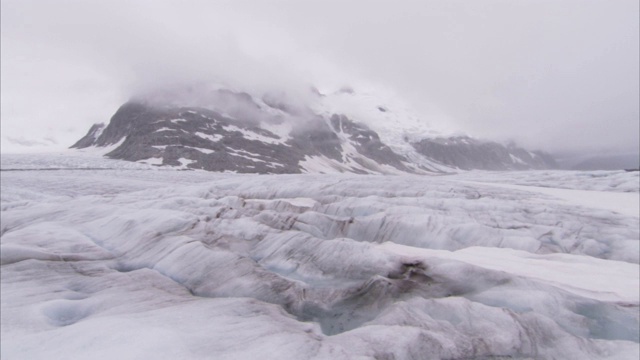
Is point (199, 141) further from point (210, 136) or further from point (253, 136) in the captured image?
point (253, 136)

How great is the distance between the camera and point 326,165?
184125mm

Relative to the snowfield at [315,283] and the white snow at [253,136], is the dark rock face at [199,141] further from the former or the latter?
the snowfield at [315,283]

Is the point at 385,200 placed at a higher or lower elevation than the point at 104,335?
higher

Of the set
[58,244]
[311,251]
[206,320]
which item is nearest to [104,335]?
[206,320]

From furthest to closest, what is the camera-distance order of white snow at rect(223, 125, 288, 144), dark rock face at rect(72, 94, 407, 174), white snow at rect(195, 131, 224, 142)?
white snow at rect(223, 125, 288, 144) → white snow at rect(195, 131, 224, 142) → dark rock face at rect(72, 94, 407, 174)

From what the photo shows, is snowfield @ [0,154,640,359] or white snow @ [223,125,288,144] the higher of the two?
white snow @ [223,125,288,144]

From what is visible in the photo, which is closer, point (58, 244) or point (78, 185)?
point (58, 244)

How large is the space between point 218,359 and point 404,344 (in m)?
3.50

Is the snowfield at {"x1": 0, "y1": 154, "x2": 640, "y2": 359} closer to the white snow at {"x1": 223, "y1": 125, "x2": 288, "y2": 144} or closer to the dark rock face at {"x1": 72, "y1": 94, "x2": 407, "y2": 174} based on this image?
the dark rock face at {"x1": 72, "y1": 94, "x2": 407, "y2": 174}

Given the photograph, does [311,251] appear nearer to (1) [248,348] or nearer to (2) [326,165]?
(1) [248,348]

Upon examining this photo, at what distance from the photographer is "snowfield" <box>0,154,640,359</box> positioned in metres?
7.17

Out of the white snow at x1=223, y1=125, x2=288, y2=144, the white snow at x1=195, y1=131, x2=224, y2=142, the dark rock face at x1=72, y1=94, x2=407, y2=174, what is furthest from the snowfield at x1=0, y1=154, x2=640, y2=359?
the white snow at x1=223, y1=125, x2=288, y2=144

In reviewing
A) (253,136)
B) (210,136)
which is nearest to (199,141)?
(210,136)

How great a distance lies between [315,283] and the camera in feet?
35.8
